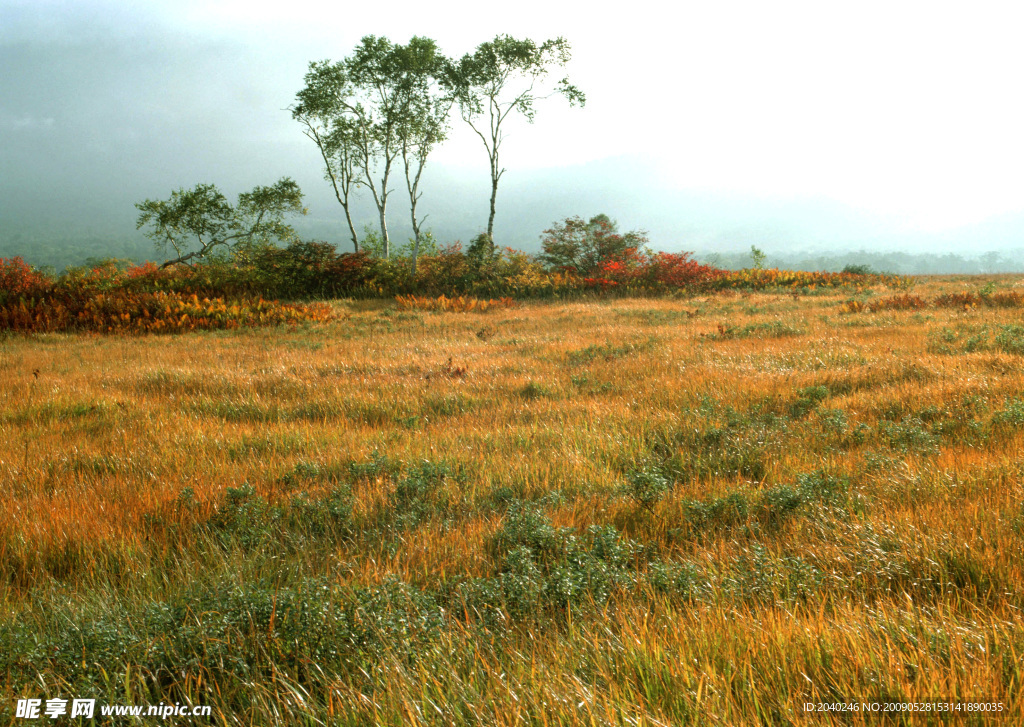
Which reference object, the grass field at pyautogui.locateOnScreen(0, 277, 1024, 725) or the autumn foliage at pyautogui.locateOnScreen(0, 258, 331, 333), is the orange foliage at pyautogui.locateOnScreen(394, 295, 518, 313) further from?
the grass field at pyautogui.locateOnScreen(0, 277, 1024, 725)

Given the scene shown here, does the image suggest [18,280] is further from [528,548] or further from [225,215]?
[528,548]

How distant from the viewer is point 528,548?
2811 mm

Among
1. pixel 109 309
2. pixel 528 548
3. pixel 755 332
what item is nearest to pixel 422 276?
pixel 109 309

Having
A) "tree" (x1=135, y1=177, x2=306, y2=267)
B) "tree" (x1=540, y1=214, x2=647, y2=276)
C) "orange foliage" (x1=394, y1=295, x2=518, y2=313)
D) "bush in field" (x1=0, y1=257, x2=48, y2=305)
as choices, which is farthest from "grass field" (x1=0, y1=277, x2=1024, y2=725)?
"tree" (x1=135, y1=177, x2=306, y2=267)

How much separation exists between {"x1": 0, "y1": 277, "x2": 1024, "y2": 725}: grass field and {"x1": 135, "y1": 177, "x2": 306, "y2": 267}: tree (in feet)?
95.8

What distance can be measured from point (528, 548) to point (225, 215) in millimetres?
37975

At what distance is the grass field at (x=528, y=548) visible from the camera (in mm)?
1676

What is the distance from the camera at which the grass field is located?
1.68m

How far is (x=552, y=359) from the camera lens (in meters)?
9.41

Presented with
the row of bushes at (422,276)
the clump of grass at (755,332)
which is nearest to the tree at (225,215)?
the row of bushes at (422,276)

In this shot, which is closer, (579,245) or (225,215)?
(579,245)

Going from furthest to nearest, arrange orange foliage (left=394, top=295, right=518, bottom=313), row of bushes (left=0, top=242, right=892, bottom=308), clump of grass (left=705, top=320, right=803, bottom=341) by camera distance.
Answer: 1. row of bushes (left=0, top=242, right=892, bottom=308)
2. orange foliage (left=394, top=295, right=518, bottom=313)
3. clump of grass (left=705, top=320, right=803, bottom=341)

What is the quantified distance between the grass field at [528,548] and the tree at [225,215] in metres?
29.2

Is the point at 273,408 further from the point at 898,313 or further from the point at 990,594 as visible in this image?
the point at 898,313
